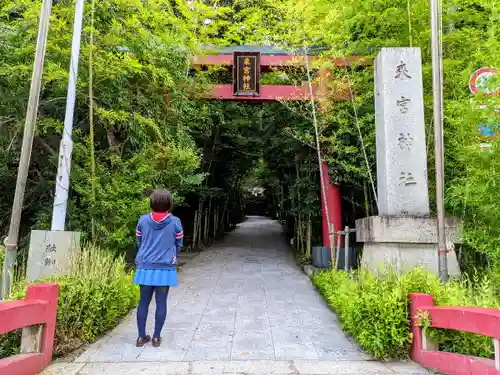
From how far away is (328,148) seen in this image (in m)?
7.57

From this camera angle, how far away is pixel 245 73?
7902 mm

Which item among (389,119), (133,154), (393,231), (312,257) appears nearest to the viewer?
(393,231)

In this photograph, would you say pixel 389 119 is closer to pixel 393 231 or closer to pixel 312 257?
pixel 393 231

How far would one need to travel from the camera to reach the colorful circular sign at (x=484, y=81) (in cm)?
370

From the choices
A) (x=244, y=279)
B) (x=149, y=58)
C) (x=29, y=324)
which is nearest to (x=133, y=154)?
(x=149, y=58)

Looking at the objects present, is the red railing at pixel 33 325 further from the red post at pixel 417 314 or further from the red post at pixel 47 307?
the red post at pixel 417 314

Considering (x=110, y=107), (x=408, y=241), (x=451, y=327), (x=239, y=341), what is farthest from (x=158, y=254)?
(x=110, y=107)

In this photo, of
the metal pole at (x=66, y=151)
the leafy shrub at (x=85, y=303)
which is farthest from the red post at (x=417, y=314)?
the metal pole at (x=66, y=151)

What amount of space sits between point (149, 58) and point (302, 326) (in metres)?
4.64

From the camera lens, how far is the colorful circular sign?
3700mm

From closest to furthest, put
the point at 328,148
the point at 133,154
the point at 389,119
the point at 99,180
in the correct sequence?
the point at 389,119, the point at 99,180, the point at 133,154, the point at 328,148

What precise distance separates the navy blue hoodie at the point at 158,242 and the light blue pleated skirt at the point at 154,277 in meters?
0.04

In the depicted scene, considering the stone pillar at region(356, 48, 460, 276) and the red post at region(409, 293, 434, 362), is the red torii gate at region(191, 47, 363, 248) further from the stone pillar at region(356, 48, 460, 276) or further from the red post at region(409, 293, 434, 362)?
the red post at region(409, 293, 434, 362)

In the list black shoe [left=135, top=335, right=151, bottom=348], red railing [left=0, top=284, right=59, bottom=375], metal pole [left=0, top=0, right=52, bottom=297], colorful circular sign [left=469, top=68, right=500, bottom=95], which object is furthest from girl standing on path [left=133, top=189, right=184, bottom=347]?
colorful circular sign [left=469, top=68, right=500, bottom=95]
